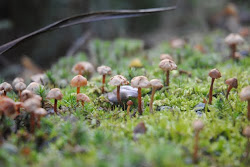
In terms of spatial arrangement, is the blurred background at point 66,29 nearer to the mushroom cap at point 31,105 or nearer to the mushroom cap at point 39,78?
the mushroom cap at point 39,78

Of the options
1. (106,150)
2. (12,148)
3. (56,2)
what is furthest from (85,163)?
(56,2)

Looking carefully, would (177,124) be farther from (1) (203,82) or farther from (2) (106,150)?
(1) (203,82)

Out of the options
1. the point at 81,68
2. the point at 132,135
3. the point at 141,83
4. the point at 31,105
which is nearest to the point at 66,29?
the point at 81,68

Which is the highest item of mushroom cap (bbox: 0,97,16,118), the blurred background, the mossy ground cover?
the blurred background

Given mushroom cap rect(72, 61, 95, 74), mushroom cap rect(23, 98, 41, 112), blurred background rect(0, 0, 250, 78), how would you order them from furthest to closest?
blurred background rect(0, 0, 250, 78), mushroom cap rect(72, 61, 95, 74), mushroom cap rect(23, 98, 41, 112)

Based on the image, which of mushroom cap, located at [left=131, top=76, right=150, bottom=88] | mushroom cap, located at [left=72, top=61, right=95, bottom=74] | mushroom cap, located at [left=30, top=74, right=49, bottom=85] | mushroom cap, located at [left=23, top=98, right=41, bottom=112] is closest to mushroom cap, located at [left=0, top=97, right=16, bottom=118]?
mushroom cap, located at [left=23, top=98, right=41, bottom=112]

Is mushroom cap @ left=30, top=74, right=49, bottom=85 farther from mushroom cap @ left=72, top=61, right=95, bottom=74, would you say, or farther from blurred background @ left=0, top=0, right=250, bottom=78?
blurred background @ left=0, top=0, right=250, bottom=78

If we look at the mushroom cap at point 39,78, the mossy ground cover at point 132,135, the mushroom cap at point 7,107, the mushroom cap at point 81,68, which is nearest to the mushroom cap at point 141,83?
the mossy ground cover at point 132,135

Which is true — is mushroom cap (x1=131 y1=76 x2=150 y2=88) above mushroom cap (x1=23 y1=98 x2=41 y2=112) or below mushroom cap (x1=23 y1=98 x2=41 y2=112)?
above

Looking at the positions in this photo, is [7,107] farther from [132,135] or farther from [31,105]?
[132,135]

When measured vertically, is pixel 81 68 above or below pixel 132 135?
above

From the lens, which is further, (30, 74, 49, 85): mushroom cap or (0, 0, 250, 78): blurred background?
(0, 0, 250, 78): blurred background
